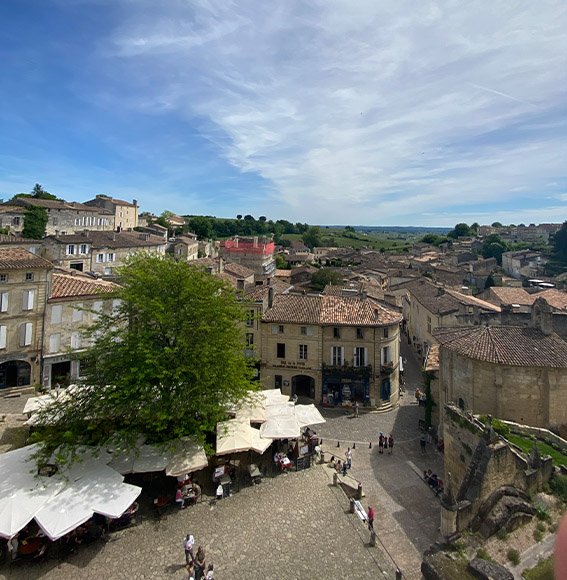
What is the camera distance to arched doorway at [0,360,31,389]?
29.8m

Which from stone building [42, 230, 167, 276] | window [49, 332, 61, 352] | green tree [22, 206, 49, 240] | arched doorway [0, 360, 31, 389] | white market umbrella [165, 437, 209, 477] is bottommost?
white market umbrella [165, 437, 209, 477]

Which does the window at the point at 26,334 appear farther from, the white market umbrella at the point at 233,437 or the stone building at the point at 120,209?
the stone building at the point at 120,209

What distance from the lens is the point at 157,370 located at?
19.1m

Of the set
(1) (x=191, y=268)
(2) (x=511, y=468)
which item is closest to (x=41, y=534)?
(1) (x=191, y=268)

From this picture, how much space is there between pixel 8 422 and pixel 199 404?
13.7 meters

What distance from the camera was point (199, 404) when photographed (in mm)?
19375

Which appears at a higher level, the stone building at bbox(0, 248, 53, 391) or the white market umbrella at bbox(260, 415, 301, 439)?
the stone building at bbox(0, 248, 53, 391)

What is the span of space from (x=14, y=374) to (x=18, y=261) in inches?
325

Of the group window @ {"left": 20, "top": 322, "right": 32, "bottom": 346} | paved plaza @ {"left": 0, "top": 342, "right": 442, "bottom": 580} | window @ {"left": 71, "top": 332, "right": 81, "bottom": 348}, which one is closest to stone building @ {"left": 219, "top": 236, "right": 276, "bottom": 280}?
window @ {"left": 71, "top": 332, "right": 81, "bottom": 348}

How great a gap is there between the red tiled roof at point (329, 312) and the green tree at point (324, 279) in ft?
113

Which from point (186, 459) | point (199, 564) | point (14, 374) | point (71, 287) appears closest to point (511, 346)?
point (186, 459)

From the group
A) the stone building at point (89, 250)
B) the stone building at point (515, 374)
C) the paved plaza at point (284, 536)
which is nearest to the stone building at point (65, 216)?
the stone building at point (89, 250)

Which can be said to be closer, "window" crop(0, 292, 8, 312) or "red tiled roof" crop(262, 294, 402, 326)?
"window" crop(0, 292, 8, 312)

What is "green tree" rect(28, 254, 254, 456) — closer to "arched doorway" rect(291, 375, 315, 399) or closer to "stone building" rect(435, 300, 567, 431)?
"stone building" rect(435, 300, 567, 431)
